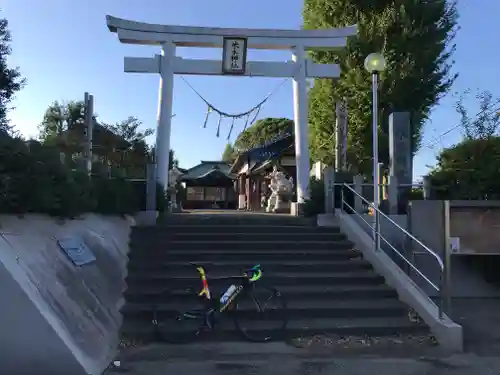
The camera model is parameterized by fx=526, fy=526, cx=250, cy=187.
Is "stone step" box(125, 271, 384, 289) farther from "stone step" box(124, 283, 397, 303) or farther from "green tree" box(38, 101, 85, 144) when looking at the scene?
"green tree" box(38, 101, 85, 144)

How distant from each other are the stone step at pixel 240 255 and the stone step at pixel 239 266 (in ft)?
0.45

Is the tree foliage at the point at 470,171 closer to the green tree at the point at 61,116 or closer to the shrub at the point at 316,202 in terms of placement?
the shrub at the point at 316,202

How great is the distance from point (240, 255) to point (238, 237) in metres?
0.90

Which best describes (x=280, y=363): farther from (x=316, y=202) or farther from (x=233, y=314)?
(x=316, y=202)

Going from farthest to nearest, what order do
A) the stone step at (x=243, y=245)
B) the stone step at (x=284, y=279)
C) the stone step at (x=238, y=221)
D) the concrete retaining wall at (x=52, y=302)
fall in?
the stone step at (x=238, y=221) → the stone step at (x=243, y=245) → the stone step at (x=284, y=279) → the concrete retaining wall at (x=52, y=302)

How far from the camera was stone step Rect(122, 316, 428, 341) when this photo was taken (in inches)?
259

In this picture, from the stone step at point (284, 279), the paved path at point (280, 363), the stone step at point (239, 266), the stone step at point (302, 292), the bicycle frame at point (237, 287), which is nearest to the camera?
the paved path at point (280, 363)

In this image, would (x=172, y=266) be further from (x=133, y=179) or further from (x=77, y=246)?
(x=133, y=179)

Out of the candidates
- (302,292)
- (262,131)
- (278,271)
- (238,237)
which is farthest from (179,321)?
(262,131)

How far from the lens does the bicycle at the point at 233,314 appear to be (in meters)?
6.52

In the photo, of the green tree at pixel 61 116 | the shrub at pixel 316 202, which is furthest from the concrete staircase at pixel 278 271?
the green tree at pixel 61 116

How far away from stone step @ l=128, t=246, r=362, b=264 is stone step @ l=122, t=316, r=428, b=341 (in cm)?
186

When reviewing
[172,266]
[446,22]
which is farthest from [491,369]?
[446,22]

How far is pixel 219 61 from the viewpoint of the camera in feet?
44.5
